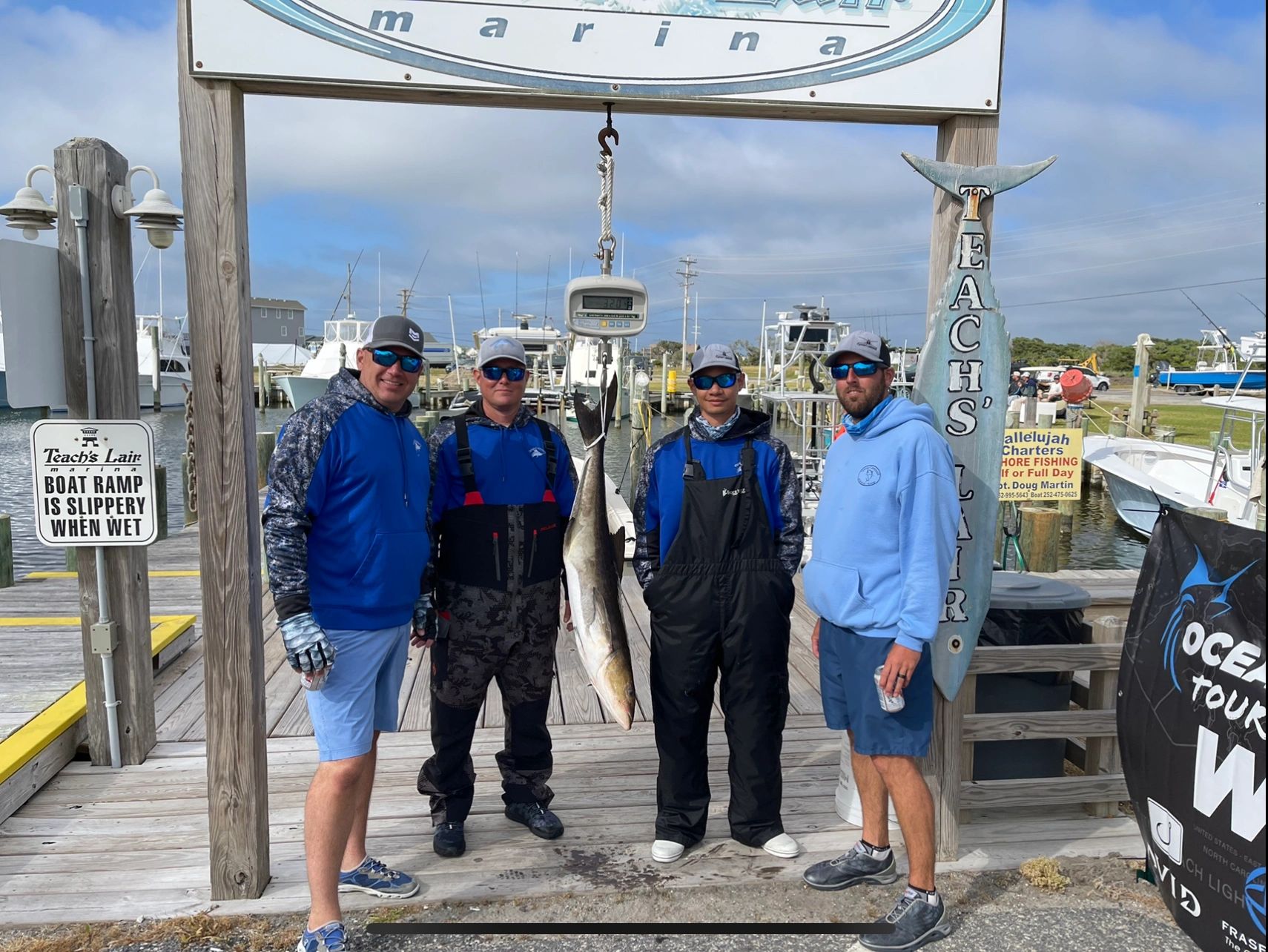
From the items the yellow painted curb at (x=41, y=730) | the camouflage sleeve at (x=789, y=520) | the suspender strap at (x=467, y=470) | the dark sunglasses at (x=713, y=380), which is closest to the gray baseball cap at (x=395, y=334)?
the suspender strap at (x=467, y=470)

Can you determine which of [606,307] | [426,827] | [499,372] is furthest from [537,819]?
[606,307]

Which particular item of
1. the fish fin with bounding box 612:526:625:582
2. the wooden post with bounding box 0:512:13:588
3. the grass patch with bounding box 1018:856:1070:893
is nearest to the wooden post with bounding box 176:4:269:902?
the fish fin with bounding box 612:526:625:582

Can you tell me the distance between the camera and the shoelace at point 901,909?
9.09ft

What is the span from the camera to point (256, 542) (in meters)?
2.90

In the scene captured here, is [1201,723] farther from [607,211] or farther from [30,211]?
[30,211]

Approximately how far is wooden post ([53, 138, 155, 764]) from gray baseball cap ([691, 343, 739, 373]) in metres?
2.40

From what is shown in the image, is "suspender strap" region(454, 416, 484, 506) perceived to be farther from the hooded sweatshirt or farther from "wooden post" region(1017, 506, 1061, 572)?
"wooden post" region(1017, 506, 1061, 572)

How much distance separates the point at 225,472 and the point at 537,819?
5.76ft

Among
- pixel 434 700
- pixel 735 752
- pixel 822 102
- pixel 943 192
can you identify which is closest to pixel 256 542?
pixel 434 700

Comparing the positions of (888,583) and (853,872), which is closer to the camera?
(888,583)

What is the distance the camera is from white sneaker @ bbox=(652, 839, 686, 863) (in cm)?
316

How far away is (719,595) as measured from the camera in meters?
3.07

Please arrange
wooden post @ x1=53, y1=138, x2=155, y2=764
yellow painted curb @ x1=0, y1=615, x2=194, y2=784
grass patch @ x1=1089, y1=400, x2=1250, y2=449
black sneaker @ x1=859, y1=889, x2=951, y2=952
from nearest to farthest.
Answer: black sneaker @ x1=859, y1=889, x2=951, y2=952
yellow painted curb @ x1=0, y1=615, x2=194, y2=784
wooden post @ x1=53, y1=138, x2=155, y2=764
grass patch @ x1=1089, y1=400, x2=1250, y2=449

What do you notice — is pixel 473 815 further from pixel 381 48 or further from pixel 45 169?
pixel 45 169
